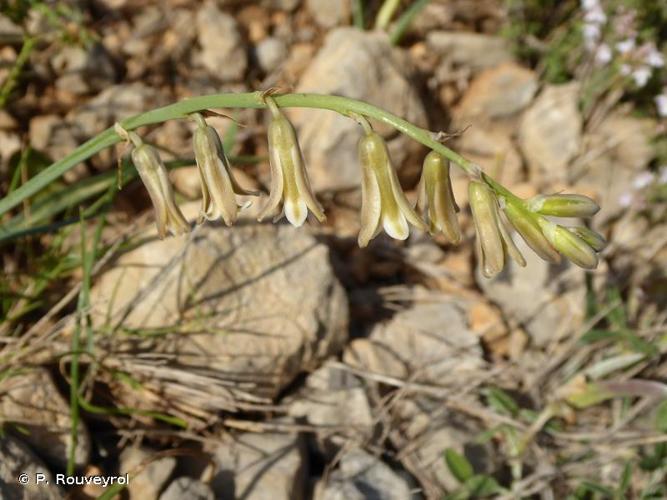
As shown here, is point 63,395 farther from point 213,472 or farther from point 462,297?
point 462,297

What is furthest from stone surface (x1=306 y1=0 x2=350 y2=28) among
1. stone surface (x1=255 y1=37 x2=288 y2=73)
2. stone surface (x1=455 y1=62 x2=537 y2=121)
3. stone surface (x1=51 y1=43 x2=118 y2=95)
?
stone surface (x1=51 y1=43 x2=118 y2=95)

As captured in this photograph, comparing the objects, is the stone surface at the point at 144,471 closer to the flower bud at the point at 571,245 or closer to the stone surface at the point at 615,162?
the flower bud at the point at 571,245

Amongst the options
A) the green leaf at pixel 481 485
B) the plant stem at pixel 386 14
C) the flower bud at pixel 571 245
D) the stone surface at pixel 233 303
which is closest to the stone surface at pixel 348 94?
the plant stem at pixel 386 14

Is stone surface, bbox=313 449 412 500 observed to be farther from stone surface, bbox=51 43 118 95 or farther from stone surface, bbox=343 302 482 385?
stone surface, bbox=51 43 118 95

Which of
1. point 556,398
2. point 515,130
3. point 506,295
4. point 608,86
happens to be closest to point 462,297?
point 506,295

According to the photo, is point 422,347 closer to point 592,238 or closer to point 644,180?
point 644,180

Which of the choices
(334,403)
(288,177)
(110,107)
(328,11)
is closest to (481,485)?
(334,403)
